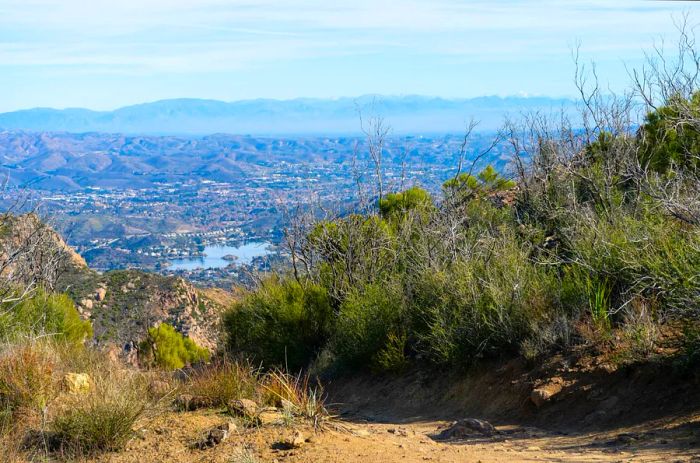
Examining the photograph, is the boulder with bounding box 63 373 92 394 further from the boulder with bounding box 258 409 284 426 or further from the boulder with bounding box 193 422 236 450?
the boulder with bounding box 258 409 284 426

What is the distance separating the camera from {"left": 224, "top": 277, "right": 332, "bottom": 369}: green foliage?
1516cm

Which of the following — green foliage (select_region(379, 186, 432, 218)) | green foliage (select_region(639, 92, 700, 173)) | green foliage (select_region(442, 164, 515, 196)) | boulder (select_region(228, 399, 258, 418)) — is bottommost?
boulder (select_region(228, 399, 258, 418))

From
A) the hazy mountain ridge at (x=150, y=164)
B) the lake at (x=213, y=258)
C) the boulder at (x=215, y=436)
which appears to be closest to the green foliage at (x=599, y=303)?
the boulder at (x=215, y=436)

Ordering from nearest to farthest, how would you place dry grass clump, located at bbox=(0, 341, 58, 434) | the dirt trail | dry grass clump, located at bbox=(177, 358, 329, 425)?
the dirt trail, dry grass clump, located at bbox=(0, 341, 58, 434), dry grass clump, located at bbox=(177, 358, 329, 425)

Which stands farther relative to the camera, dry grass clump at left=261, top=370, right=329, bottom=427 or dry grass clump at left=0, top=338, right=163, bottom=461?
dry grass clump at left=261, top=370, right=329, bottom=427

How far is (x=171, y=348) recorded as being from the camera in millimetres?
23562

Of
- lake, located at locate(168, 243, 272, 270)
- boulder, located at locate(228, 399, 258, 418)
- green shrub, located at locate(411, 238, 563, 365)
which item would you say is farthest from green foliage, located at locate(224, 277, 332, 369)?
lake, located at locate(168, 243, 272, 270)

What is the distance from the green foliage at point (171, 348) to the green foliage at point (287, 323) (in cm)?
578

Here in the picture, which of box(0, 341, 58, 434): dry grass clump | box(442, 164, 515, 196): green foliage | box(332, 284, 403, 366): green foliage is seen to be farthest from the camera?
box(442, 164, 515, 196): green foliage

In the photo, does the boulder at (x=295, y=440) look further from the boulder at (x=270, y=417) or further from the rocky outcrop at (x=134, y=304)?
the rocky outcrop at (x=134, y=304)

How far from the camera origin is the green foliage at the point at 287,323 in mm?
15164

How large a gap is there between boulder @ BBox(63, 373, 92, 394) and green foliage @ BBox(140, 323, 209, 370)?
11.9 m

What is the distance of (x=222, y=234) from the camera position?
3189 inches

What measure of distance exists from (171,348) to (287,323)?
374 inches
